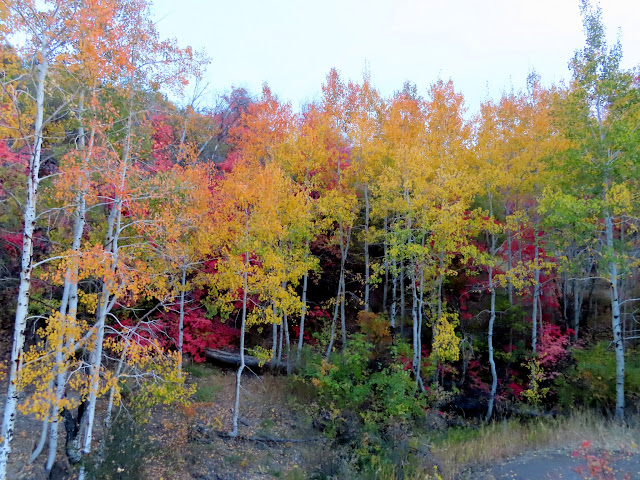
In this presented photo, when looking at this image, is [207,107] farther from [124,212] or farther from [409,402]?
[409,402]

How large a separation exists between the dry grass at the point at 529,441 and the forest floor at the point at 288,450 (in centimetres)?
2

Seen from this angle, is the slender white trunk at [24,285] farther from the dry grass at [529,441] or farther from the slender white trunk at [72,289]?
the dry grass at [529,441]

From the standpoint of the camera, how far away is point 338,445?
11164mm

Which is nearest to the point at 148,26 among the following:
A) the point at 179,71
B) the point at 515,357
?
the point at 179,71

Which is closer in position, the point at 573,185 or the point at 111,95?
the point at 111,95

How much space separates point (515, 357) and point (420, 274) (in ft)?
16.5

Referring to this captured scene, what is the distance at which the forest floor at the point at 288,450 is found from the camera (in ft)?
27.0

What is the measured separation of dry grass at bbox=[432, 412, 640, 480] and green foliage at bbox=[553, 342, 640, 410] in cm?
88

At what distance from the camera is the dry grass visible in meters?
9.49

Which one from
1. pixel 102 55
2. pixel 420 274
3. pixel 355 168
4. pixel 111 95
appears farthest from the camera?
pixel 355 168

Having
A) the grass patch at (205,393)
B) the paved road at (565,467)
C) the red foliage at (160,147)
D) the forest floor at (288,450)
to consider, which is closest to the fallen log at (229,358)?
the grass patch at (205,393)

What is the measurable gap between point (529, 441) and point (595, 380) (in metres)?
3.89

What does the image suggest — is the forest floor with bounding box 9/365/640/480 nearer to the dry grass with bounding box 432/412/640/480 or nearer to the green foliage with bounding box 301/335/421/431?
the dry grass with bounding box 432/412/640/480

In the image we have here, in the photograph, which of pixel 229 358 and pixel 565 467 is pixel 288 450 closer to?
pixel 229 358
